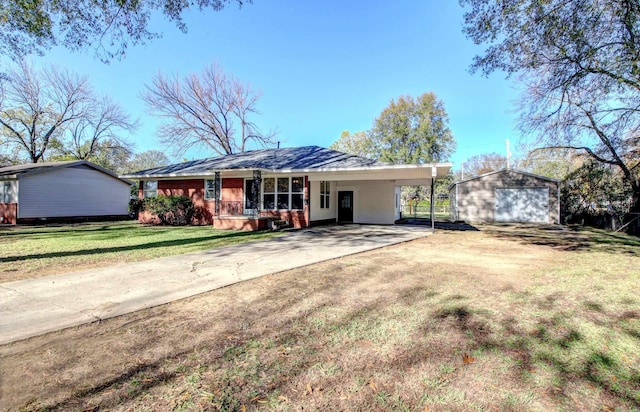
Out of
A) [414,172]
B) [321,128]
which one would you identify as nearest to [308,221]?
[414,172]

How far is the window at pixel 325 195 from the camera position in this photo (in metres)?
15.5

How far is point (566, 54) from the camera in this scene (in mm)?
8898

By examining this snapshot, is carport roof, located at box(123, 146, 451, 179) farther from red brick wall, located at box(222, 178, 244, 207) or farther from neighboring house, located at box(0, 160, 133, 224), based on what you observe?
neighboring house, located at box(0, 160, 133, 224)

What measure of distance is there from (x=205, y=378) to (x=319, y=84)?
24350 mm

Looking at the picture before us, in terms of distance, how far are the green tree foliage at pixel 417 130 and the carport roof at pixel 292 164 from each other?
1930 cm

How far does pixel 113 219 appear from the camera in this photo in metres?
19.7

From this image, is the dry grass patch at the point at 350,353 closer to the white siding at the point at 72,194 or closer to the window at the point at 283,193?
the window at the point at 283,193

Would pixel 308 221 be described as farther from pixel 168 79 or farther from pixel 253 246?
pixel 168 79

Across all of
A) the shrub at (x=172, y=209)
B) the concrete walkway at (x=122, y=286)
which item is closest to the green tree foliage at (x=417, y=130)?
the shrub at (x=172, y=209)

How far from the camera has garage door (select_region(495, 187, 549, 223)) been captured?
18.2m

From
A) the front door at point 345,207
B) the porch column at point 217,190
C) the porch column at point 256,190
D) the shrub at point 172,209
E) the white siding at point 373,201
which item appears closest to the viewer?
the porch column at point 256,190

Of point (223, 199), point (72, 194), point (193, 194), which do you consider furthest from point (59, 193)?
point (223, 199)

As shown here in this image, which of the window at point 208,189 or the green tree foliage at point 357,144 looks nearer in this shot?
the window at point 208,189

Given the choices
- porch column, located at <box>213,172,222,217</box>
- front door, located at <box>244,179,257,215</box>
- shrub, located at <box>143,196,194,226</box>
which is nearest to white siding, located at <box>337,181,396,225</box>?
front door, located at <box>244,179,257,215</box>
